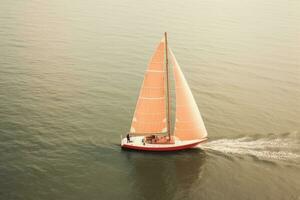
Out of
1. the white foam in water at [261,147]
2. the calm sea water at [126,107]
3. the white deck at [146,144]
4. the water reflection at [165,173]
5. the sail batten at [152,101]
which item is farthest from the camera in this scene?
the white foam in water at [261,147]

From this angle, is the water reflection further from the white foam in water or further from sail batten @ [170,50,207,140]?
Result: the white foam in water

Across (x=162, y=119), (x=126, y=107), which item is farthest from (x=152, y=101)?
(x=126, y=107)

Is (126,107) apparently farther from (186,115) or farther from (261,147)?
(261,147)

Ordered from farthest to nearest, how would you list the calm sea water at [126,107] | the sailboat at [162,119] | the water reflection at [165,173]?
the sailboat at [162,119]
the calm sea water at [126,107]
the water reflection at [165,173]

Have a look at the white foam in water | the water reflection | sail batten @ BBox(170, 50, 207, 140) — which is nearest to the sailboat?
sail batten @ BBox(170, 50, 207, 140)

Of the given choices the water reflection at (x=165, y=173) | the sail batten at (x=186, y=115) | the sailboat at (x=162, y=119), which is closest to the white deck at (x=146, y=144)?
the sailboat at (x=162, y=119)

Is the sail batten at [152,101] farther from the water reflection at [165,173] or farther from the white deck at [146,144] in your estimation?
the water reflection at [165,173]

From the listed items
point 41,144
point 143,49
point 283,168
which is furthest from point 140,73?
point 283,168
